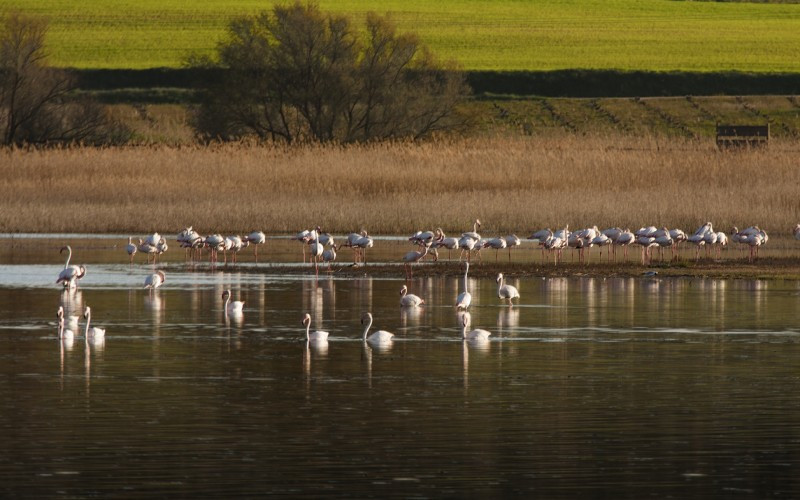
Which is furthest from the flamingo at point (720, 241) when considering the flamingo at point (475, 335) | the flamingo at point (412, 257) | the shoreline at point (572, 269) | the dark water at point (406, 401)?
the flamingo at point (475, 335)

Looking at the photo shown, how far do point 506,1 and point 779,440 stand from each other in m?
90.0

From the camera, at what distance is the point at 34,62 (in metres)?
49.2

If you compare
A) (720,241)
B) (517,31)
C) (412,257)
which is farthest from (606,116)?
(412,257)

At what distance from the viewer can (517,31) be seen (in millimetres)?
88688

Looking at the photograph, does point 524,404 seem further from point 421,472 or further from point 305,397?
point 421,472

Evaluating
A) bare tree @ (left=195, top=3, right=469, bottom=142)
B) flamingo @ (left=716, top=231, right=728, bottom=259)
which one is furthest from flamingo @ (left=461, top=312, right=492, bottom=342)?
bare tree @ (left=195, top=3, right=469, bottom=142)

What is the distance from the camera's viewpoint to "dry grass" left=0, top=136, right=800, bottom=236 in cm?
3216

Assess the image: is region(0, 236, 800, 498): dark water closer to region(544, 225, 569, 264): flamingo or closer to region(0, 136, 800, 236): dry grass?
region(544, 225, 569, 264): flamingo

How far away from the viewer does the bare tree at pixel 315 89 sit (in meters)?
52.2

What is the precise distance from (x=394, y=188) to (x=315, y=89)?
1777cm

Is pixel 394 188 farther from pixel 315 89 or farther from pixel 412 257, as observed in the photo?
pixel 315 89

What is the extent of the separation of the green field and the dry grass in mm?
41248

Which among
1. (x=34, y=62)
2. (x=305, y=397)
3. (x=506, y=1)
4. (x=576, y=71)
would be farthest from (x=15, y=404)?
(x=506, y=1)

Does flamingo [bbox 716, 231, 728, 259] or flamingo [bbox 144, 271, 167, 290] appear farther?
flamingo [bbox 716, 231, 728, 259]
